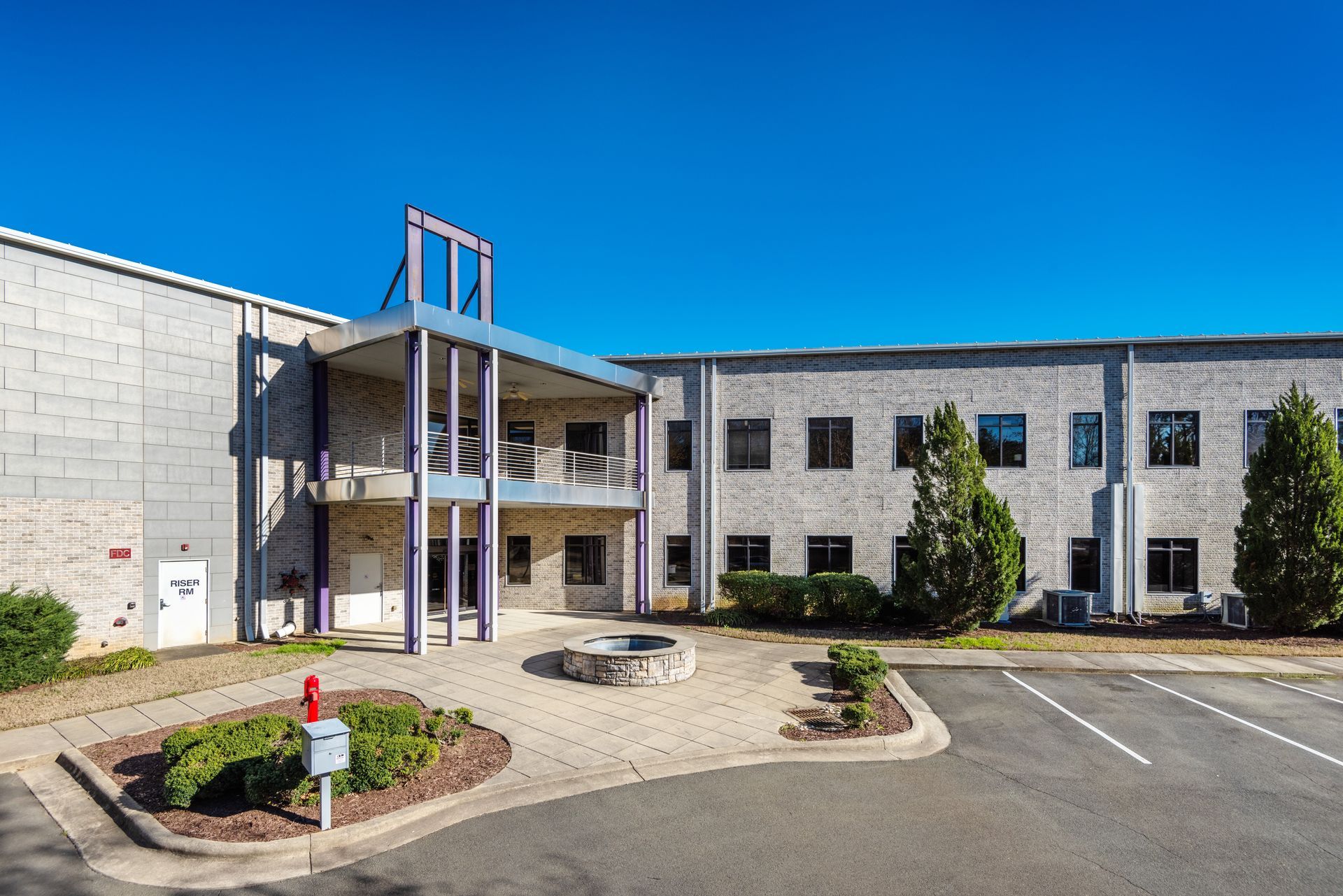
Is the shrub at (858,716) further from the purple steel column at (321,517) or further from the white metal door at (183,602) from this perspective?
the white metal door at (183,602)

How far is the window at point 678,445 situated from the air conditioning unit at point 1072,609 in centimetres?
1079

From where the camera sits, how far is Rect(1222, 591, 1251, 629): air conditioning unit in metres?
18.3

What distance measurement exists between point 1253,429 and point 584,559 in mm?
19014

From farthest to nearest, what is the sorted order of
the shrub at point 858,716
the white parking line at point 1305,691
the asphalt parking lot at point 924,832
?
1. the white parking line at point 1305,691
2. the shrub at point 858,716
3. the asphalt parking lot at point 924,832

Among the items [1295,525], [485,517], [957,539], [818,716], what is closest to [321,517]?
[485,517]

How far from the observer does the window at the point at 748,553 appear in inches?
837

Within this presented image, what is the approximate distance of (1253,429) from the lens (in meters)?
19.6

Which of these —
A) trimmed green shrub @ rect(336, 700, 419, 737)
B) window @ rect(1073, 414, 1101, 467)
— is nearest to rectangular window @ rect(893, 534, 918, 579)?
window @ rect(1073, 414, 1101, 467)

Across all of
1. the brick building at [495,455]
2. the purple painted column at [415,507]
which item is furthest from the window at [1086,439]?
the purple painted column at [415,507]

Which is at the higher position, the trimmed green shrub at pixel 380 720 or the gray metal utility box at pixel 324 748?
the gray metal utility box at pixel 324 748

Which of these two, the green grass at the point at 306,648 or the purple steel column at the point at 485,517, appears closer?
the green grass at the point at 306,648

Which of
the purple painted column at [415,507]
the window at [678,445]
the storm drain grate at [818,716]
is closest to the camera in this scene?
the storm drain grate at [818,716]

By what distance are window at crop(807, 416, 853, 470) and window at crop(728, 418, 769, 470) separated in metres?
1.29

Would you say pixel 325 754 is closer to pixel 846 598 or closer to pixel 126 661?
pixel 126 661
